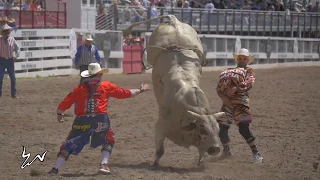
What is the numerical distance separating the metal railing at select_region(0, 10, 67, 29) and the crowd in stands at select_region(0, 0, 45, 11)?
2.00ft

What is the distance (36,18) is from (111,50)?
11.8 feet

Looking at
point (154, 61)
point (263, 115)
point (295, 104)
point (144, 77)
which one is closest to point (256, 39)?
point (144, 77)

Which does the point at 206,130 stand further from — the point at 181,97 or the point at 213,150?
the point at 181,97

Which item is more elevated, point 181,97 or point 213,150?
point 181,97

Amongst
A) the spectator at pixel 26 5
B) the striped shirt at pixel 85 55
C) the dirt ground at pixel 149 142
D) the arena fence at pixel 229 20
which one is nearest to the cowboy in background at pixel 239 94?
the dirt ground at pixel 149 142

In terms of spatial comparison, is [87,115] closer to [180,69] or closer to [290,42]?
[180,69]

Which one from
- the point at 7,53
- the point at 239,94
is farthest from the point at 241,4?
the point at 239,94

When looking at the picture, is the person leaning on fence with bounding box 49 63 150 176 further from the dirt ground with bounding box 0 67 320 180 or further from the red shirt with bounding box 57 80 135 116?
the dirt ground with bounding box 0 67 320 180

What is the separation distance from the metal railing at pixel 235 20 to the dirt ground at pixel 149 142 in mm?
10837

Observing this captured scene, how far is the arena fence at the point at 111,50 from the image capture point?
78.7ft

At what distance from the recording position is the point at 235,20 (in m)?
35.4

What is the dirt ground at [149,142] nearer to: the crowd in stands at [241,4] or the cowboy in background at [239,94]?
the cowboy in background at [239,94]

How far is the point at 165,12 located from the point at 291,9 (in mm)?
13967

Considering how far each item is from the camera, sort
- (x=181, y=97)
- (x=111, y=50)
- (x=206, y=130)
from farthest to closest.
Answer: (x=111, y=50) < (x=181, y=97) < (x=206, y=130)
